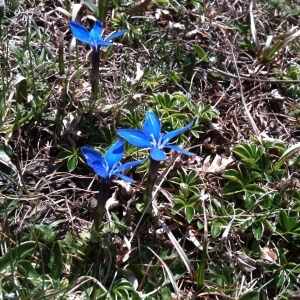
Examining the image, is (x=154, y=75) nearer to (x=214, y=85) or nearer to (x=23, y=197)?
(x=214, y=85)

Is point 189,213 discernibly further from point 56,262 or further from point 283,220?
point 56,262

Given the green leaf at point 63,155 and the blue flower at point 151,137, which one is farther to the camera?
the green leaf at point 63,155

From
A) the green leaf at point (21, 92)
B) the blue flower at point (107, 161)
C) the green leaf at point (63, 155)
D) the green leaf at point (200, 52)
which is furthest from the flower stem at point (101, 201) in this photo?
the green leaf at point (200, 52)

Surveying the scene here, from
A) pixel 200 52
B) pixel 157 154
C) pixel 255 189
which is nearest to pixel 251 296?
pixel 255 189

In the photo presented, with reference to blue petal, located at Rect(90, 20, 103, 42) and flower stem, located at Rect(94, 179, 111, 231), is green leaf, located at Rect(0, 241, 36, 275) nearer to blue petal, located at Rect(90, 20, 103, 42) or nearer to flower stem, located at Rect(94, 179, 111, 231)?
flower stem, located at Rect(94, 179, 111, 231)

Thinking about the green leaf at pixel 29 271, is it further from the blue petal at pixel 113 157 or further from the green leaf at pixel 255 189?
the green leaf at pixel 255 189

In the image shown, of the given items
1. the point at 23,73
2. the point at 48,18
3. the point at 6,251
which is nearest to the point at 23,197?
the point at 6,251
